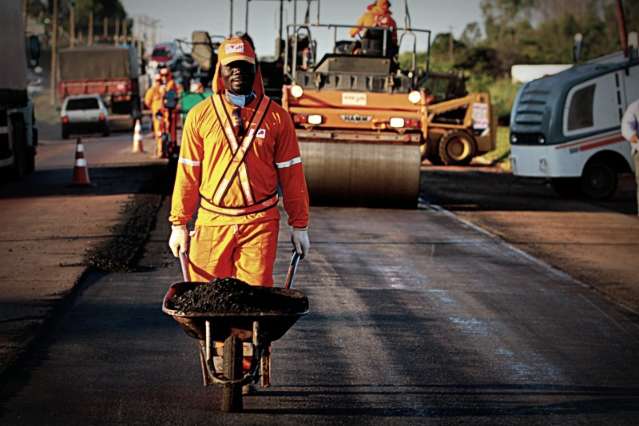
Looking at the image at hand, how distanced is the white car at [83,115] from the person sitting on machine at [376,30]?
96.6 feet

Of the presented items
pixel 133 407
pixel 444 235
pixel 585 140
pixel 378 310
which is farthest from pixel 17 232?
pixel 585 140

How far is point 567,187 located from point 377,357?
53.1 ft

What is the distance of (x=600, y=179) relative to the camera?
2297 cm

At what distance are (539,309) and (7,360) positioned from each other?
15.3ft

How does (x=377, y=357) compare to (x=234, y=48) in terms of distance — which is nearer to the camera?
(x=234, y=48)

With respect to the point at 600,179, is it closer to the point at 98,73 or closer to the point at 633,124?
the point at 633,124

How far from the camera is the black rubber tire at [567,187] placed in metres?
→ 23.6

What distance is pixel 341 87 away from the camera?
64.5 feet

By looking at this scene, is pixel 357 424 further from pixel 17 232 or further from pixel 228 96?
pixel 17 232

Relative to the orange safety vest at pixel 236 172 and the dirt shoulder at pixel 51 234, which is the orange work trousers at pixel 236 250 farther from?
the dirt shoulder at pixel 51 234

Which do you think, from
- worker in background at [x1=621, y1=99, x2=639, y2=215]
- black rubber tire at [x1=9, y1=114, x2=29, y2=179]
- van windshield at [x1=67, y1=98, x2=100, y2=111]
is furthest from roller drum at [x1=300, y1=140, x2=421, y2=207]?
van windshield at [x1=67, y1=98, x2=100, y2=111]

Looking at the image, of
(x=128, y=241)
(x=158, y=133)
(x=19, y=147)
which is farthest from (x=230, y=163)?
(x=158, y=133)

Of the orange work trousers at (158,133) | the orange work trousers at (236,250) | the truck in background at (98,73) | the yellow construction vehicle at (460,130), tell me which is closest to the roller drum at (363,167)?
the orange work trousers at (158,133)

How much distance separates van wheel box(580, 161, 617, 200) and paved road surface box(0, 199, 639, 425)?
10.3 m
